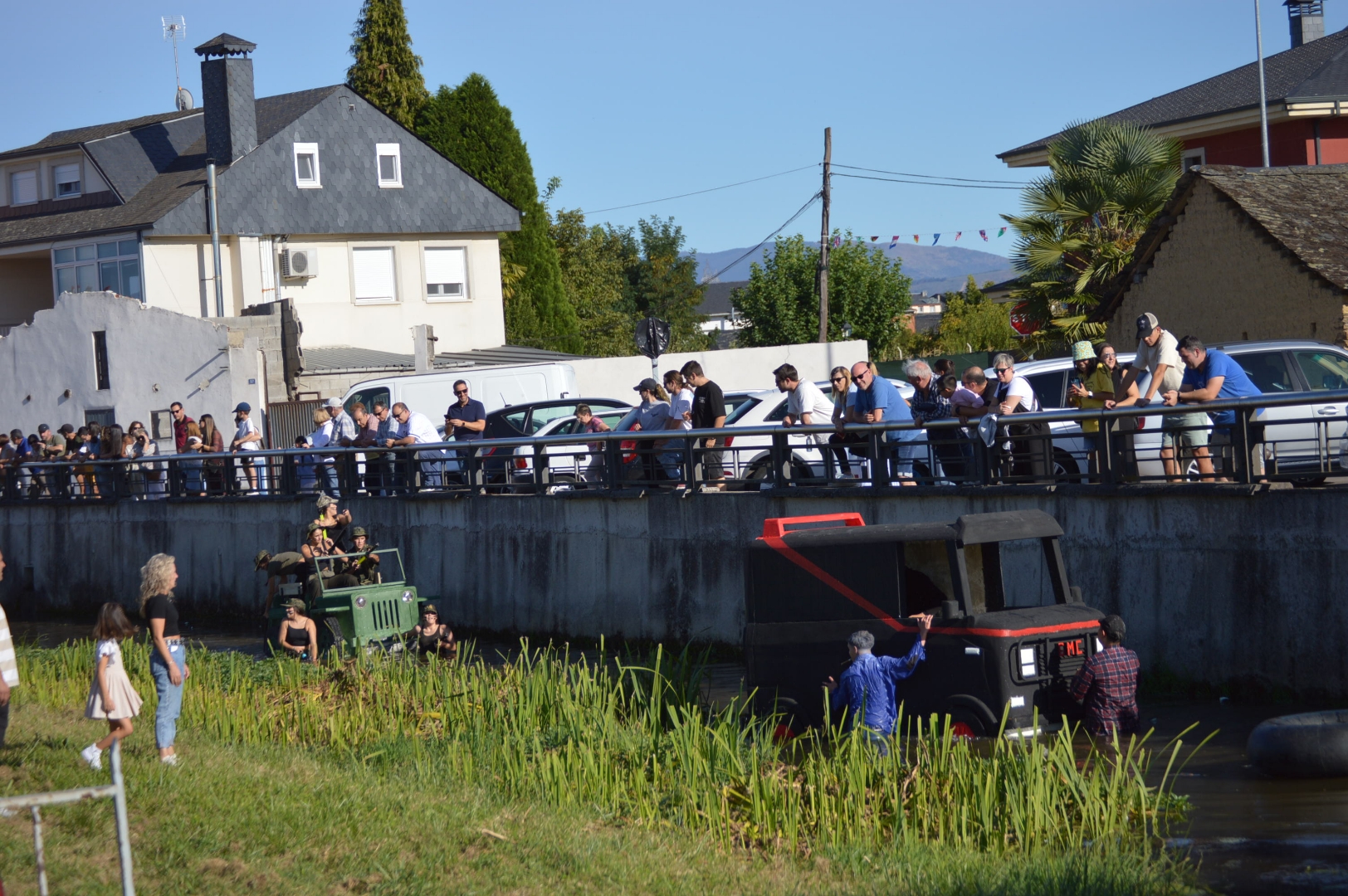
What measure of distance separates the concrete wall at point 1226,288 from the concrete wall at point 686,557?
35.3 feet

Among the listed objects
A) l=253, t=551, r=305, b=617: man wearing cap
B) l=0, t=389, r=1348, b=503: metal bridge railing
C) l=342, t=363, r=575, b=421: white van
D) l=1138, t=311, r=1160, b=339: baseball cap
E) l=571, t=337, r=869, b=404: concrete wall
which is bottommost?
l=253, t=551, r=305, b=617: man wearing cap

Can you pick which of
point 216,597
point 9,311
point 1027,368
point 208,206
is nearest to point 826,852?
point 1027,368

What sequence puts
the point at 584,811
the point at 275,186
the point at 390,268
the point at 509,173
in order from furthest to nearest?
the point at 509,173, the point at 390,268, the point at 275,186, the point at 584,811

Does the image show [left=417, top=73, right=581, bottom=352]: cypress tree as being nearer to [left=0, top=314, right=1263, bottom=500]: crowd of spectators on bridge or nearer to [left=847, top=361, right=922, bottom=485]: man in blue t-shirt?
[left=0, top=314, right=1263, bottom=500]: crowd of spectators on bridge

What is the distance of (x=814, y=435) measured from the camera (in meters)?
16.2

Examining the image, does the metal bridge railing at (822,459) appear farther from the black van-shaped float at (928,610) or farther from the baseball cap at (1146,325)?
the black van-shaped float at (928,610)

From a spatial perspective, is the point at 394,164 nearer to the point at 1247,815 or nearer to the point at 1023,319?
the point at 1023,319

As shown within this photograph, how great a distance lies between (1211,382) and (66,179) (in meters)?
37.5

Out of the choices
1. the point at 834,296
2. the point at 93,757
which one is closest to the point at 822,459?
the point at 93,757

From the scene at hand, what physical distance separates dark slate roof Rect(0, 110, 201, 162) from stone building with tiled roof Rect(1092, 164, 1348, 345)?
1147 inches

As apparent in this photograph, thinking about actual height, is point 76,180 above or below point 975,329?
above

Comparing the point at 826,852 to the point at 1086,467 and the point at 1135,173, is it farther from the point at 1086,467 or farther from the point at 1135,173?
the point at 1135,173

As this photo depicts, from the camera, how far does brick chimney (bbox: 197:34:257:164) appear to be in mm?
39750

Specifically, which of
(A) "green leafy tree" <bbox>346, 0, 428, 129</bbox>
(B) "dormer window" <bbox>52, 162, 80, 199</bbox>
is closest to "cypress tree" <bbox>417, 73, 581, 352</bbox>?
(A) "green leafy tree" <bbox>346, 0, 428, 129</bbox>
